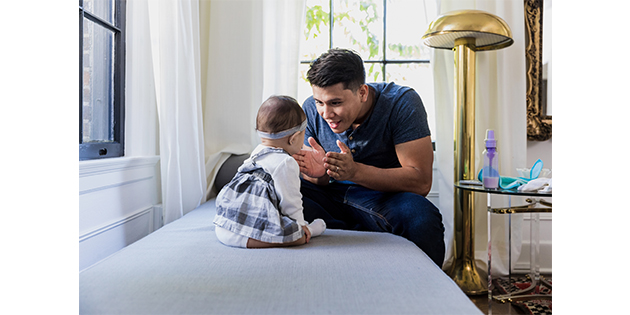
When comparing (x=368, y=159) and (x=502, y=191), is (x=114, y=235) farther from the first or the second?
(x=502, y=191)

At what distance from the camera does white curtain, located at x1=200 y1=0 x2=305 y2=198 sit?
2.44 meters

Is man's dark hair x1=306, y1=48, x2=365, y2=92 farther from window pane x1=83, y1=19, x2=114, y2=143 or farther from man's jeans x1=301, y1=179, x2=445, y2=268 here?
window pane x1=83, y1=19, x2=114, y2=143

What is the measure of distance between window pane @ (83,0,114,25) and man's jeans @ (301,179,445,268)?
1.16 m

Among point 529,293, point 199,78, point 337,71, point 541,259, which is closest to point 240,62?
point 199,78

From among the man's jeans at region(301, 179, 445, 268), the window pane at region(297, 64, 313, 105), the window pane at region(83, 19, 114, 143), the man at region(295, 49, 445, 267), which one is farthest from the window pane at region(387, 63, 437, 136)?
the window pane at region(83, 19, 114, 143)

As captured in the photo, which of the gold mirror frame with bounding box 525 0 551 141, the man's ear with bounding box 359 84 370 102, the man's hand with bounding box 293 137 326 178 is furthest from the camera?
the gold mirror frame with bounding box 525 0 551 141

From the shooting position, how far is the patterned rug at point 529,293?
2.03 meters

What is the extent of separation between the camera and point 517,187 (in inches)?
75.1

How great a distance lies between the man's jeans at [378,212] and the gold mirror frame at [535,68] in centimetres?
122

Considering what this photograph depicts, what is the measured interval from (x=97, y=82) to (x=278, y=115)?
872 mm

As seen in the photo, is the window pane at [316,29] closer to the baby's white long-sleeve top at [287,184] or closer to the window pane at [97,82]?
the window pane at [97,82]

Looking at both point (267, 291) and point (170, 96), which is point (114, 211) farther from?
point (267, 291)
